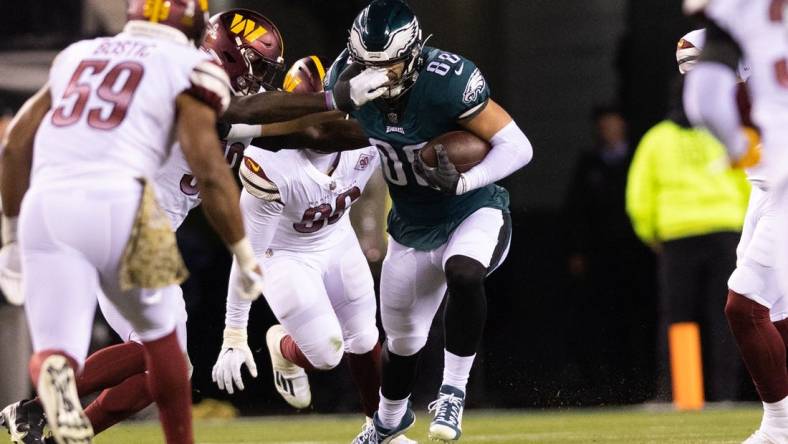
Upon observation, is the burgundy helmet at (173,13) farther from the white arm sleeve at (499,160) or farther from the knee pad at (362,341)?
the knee pad at (362,341)

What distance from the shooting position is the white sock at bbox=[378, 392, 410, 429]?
585 centimetres

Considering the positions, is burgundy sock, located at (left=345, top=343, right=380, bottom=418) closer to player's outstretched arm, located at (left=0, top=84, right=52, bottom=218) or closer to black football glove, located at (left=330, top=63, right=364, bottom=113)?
black football glove, located at (left=330, top=63, right=364, bottom=113)

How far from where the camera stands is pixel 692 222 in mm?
Result: 8273

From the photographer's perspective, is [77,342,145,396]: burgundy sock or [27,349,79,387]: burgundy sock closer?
[27,349,79,387]: burgundy sock

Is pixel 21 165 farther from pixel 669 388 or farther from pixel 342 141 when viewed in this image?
pixel 669 388

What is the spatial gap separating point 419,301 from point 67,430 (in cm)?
208

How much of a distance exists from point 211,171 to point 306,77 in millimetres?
2209

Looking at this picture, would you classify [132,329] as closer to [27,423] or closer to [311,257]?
[27,423]

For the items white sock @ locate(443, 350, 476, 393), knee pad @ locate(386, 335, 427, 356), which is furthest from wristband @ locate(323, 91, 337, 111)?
white sock @ locate(443, 350, 476, 393)

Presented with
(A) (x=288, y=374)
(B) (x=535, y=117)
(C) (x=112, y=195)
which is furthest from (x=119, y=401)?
(B) (x=535, y=117)

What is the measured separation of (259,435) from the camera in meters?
7.63

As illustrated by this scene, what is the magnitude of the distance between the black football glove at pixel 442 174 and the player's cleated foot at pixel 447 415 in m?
0.75

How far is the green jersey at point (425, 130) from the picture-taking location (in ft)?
17.9

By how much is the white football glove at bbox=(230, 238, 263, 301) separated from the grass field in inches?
98.9
